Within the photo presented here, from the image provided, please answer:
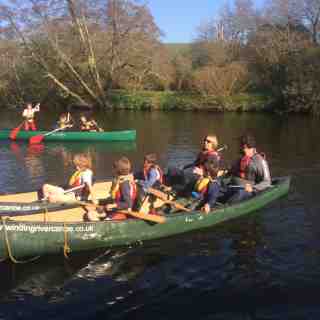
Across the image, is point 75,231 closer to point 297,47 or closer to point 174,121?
point 174,121

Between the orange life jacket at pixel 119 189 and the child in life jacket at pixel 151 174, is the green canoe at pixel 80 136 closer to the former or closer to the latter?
the child in life jacket at pixel 151 174

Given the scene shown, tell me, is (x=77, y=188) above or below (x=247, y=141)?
below

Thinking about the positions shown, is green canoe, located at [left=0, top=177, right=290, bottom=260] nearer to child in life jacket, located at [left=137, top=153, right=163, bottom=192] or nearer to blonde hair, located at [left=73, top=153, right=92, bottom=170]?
child in life jacket, located at [left=137, top=153, right=163, bottom=192]

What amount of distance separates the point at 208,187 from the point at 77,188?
245 cm

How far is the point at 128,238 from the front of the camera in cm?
834

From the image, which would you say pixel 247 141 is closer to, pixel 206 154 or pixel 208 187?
pixel 206 154

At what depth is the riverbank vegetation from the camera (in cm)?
3538

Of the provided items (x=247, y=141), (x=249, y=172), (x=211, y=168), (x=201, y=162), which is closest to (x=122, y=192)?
(x=211, y=168)

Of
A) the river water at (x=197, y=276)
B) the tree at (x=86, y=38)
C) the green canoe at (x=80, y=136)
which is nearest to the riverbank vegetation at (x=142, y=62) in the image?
the tree at (x=86, y=38)

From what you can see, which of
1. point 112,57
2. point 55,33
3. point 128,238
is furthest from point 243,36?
point 128,238

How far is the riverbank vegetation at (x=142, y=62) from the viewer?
3538 centimetres

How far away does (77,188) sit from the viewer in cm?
942

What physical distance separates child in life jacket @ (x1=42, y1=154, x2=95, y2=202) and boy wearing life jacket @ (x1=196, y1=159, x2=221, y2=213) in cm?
203

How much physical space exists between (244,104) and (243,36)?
43.3 ft
